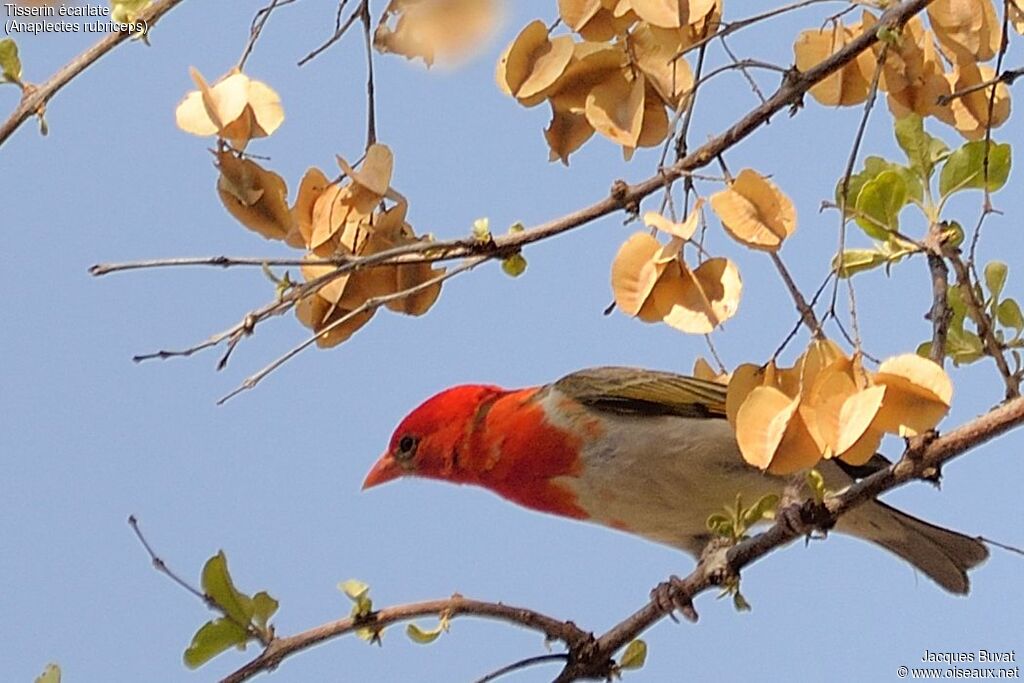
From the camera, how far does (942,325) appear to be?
2512mm

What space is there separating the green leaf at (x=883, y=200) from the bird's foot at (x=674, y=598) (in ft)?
2.65

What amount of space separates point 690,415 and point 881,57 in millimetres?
1978

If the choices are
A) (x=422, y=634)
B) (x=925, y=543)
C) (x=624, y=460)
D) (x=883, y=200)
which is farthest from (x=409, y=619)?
(x=925, y=543)

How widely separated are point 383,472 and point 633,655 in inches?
61.9

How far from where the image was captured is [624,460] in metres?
3.90

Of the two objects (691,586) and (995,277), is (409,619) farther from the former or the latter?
(995,277)

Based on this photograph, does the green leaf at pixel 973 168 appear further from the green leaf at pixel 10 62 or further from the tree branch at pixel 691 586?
the green leaf at pixel 10 62

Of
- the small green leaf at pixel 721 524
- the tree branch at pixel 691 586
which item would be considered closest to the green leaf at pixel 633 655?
the tree branch at pixel 691 586

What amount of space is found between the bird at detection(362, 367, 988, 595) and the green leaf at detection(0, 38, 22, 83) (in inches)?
77.2

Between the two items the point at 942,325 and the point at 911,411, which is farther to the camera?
the point at 942,325

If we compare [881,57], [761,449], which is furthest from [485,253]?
[881,57]

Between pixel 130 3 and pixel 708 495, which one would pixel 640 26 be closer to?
pixel 130 3

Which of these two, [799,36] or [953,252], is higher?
[799,36]

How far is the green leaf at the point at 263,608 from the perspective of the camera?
8.04ft
